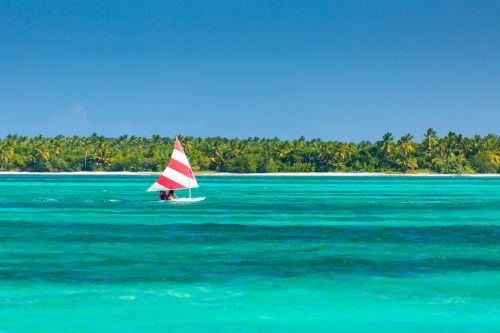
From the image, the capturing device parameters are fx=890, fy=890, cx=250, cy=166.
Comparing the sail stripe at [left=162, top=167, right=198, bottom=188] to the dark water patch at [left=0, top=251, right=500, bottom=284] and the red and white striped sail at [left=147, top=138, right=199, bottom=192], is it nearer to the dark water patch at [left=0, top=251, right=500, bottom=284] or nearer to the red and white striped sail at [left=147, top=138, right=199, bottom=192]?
the red and white striped sail at [left=147, top=138, right=199, bottom=192]

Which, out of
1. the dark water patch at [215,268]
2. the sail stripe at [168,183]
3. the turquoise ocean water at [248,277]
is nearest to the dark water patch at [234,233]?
the turquoise ocean water at [248,277]

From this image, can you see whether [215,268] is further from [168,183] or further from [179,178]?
[168,183]

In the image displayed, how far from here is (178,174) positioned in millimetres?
76688

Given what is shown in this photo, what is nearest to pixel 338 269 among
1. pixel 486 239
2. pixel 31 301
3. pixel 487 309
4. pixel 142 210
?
pixel 487 309

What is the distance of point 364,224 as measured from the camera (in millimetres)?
53906

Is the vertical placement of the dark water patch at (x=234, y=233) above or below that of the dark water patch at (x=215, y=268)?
above

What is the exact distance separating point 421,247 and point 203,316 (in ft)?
59.2

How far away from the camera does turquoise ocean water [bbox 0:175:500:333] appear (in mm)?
23188

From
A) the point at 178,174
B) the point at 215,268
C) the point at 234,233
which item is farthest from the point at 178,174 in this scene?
the point at 215,268

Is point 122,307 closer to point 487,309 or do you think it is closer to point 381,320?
point 381,320

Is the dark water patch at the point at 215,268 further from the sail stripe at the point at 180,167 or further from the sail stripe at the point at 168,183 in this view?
the sail stripe at the point at 168,183

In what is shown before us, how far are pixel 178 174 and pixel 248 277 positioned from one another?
47.5m

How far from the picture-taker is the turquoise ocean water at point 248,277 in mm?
23188

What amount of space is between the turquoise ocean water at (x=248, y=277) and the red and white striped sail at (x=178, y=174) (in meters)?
22.0
